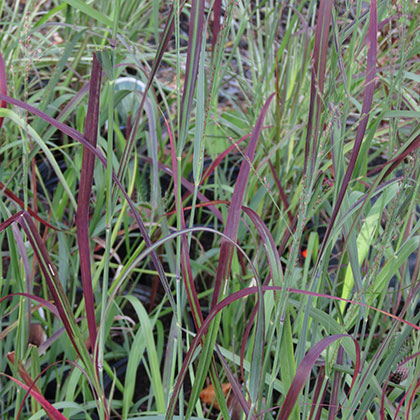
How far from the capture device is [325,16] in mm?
444

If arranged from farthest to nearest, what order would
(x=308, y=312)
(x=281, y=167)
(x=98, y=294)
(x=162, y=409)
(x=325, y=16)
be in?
(x=281, y=167)
(x=98, y=294)
(x=162, y=409)
(x=308, y=312)
(x=325, y=16)

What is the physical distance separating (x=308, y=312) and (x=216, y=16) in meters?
0.33

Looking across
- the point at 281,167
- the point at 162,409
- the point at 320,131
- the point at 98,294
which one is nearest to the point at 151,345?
the point at 162,409

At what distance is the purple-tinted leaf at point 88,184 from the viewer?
0.49 meters

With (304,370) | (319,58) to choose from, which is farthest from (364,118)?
(304,370)

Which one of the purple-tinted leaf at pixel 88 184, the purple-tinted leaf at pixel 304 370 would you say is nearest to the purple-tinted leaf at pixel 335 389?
the purple-tinted leaf at pixel 304 370

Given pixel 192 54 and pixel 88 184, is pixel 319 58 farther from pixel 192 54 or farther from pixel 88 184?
pixel 88 184

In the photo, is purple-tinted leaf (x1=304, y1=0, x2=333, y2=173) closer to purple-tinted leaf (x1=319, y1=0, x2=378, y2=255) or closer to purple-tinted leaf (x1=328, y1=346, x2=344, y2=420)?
purple-tinted leaf (x1=319, y1=0, x2=378, y2=255)

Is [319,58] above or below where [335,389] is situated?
above

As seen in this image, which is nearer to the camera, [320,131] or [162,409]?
[320,131]

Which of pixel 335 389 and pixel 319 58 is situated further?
pixel 335 389

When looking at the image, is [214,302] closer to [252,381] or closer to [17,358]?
[252,381]

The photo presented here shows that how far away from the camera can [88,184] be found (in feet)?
1.69

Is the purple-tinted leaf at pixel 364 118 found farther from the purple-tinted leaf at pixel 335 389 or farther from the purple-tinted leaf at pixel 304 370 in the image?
the purple-tinted leaf at pixel 335 389
